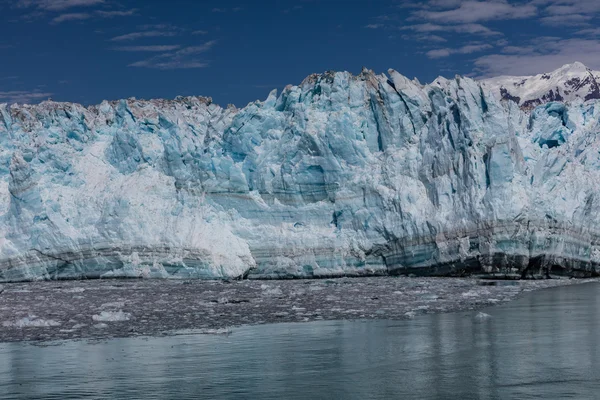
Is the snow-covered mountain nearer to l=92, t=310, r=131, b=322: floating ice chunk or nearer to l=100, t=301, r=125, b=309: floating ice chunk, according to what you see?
l=100, t=301, r=125, b=309: floating ice chunk

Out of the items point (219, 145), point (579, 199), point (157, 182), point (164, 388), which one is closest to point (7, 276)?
point (157, 182)

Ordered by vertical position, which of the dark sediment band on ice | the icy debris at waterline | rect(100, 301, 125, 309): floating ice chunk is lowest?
the icy debris at waterline

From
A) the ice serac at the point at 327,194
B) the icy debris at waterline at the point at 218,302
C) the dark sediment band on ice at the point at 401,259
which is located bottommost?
the icy debris at waterline at the point at 218,302

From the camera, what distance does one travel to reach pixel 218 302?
16219 mm

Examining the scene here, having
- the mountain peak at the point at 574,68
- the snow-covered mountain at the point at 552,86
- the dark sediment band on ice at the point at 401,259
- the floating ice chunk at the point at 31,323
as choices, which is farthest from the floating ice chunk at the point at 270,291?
the mountain peak at the point at 574,68

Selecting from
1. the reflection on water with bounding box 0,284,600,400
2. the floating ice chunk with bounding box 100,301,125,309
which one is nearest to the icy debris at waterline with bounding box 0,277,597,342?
the floating ice chunk with bounding box 100,301,125,309

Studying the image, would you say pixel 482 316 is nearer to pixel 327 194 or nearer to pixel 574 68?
pixel 327 194

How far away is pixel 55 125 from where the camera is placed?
29.2 metres

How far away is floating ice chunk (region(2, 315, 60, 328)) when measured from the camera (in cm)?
1257

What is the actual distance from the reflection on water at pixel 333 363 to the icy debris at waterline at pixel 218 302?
126 cm

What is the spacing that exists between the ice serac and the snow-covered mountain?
67041mm

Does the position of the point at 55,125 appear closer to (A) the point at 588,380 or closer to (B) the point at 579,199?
(B) the point at 579,199

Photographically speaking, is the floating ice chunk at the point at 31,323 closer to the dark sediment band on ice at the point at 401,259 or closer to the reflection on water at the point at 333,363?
the reflection on water at the point at 333,363

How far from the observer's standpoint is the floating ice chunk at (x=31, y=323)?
12570 millimetres
